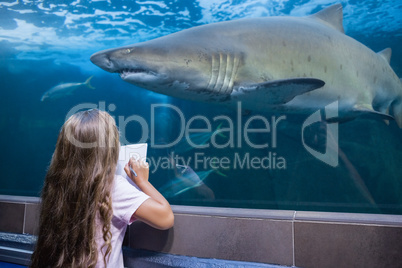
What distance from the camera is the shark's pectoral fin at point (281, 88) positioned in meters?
2.17

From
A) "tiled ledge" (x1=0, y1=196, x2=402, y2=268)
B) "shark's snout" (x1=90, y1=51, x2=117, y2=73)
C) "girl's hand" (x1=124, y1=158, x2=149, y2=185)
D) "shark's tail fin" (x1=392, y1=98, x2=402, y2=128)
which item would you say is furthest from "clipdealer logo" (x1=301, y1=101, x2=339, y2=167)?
"girl's hand" (x1=124, y1=158, x2=149, y2=185)

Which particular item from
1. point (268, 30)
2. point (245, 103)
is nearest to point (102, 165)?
point (245, 103)

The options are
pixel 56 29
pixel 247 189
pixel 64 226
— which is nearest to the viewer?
pixel 64 226

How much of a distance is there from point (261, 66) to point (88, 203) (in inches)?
75.8

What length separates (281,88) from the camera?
2357mm

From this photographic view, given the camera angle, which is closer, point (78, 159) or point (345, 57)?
point (78, 159)

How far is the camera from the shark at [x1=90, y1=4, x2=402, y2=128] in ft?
7.41

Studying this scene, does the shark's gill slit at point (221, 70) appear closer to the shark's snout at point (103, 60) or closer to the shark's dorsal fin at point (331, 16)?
the shark's snout at point (103, 60)

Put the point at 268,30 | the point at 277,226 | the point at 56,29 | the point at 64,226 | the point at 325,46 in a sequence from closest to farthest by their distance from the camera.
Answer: the point at 64,226 → the point at 277,226 → the point at 268,30 → the point at 325,46 → the point at 56,29

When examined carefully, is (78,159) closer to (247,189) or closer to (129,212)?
(129,212)

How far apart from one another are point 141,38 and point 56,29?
272 cm

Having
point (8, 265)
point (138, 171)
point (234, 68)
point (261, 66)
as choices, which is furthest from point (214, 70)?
point (8, 265)

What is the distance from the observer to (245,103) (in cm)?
278

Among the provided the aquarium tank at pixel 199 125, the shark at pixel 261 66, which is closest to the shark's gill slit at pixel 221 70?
the shark at pixel 261 66
